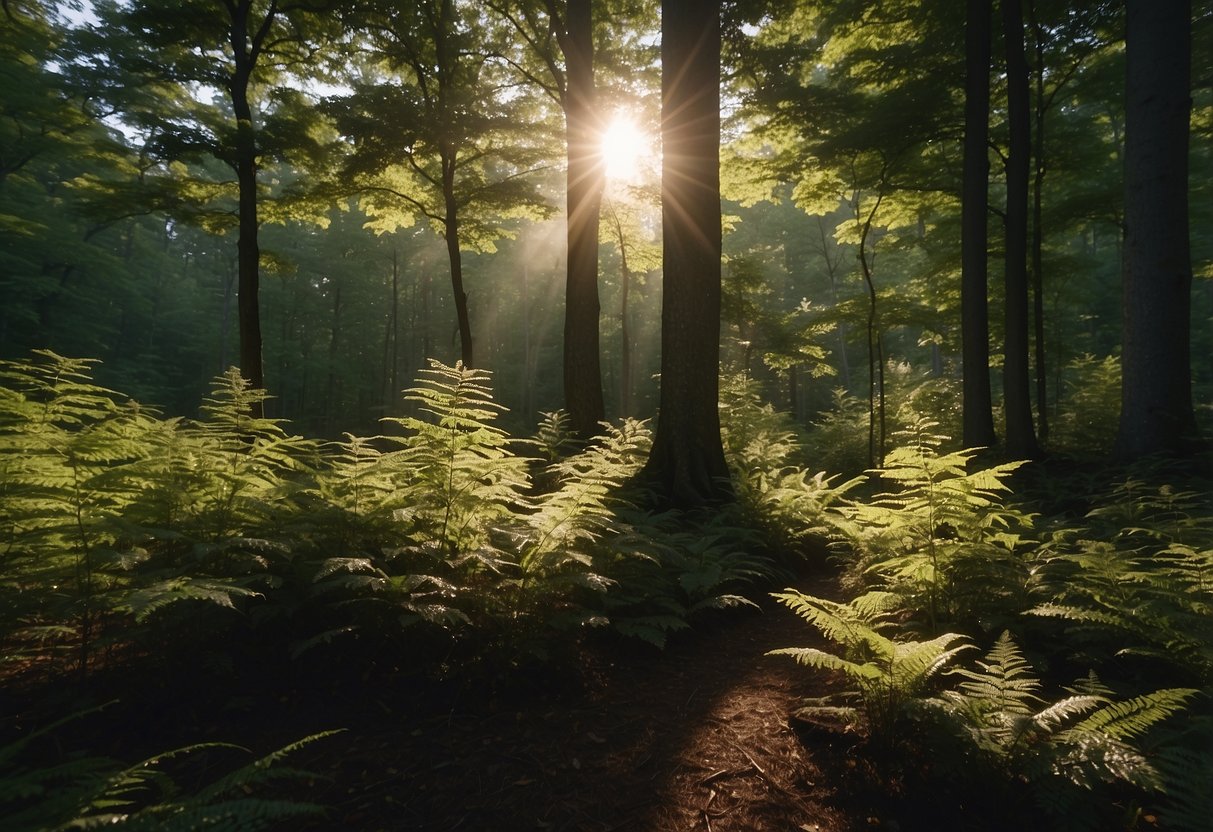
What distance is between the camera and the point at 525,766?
252cm

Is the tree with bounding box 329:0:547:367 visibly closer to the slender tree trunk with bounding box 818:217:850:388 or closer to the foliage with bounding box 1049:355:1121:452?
the foliage with bounding box 1049:355:1121:452

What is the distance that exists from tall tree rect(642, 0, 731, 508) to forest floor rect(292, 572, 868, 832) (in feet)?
12.1

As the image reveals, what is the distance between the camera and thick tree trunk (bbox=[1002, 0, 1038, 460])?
9133 millimetres

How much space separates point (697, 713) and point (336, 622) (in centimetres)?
222

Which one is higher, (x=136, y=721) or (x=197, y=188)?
(x=197, y=188)

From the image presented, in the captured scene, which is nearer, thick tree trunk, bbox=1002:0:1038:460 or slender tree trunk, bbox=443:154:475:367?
thick tree trunk, bbox=1002:0:1038:460

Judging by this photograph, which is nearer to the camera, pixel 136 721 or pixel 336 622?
pixel 136 721

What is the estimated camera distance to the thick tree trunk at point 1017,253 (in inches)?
360

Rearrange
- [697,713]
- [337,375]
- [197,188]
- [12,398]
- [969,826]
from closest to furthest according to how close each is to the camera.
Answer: [969,826] < [697,713] < [12,398] < [197,188] < [337,375]

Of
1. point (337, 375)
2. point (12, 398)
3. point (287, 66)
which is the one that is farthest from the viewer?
point (337, 375)

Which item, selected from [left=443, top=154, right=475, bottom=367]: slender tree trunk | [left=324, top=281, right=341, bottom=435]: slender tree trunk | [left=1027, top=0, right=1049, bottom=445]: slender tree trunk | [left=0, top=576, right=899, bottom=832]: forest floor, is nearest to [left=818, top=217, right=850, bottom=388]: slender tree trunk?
[left=1027, top=0, right=1049, bottom=445]: slender tree trunk

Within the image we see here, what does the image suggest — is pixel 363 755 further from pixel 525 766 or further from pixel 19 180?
pixel 19 180

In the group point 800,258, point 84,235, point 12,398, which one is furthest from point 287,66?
point 800,258

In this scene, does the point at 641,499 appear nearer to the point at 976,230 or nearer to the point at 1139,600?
the point at 1139,600
